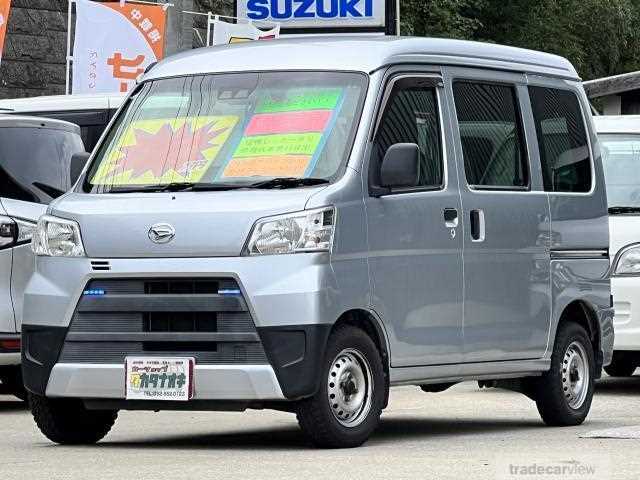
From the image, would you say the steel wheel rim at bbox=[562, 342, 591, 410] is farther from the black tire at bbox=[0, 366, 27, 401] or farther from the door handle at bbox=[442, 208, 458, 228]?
the black tire at bbox=[0, 366, 27, 401]

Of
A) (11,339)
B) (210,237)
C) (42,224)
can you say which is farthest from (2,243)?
(210,237)

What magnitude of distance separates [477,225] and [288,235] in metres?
1.76

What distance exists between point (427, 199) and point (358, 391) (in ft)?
4.04

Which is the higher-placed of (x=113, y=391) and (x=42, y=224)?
(x=42, y=224)

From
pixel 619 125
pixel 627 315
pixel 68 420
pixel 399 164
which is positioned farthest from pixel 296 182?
pixel 619 125

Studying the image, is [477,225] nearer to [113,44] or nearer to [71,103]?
[71,103]

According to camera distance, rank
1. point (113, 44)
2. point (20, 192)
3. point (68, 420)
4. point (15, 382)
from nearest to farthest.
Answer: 1. point (68, 420)
2. point (20, 192)
3. point (15, 382)
4. point (113, 44)

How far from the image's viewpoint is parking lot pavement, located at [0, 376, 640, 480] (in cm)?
944

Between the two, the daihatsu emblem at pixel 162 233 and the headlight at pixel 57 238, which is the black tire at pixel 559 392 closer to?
the daihatsu emblem at pixel 162 233

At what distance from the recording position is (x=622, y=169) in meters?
16.7

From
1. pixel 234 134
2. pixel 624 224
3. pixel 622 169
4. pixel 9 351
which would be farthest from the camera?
pixel 622 169

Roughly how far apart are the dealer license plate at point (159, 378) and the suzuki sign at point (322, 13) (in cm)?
1594

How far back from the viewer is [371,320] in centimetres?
1085

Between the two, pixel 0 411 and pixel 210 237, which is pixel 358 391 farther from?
pixel 0 411
